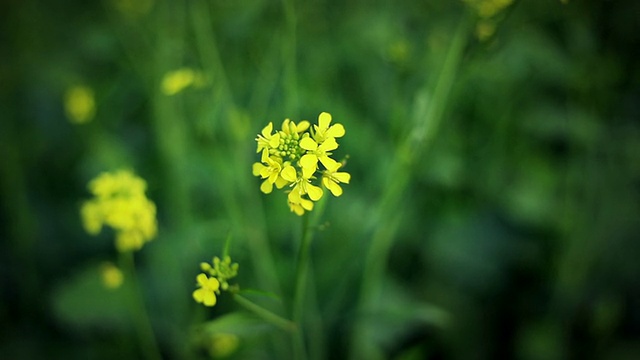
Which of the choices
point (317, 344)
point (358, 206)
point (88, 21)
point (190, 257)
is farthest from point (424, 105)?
point (88, 21)

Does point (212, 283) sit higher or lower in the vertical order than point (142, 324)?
lower

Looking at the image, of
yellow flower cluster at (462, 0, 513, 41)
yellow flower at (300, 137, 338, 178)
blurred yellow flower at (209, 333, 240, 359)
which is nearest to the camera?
yellow flower at (300, 137, 338, 178)

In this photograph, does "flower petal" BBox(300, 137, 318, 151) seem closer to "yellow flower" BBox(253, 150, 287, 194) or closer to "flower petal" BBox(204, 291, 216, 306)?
"yellow flower" BBox(253, 150, 287, 194)

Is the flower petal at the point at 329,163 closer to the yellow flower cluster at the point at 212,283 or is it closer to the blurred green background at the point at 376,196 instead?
the yellow flower cluster at the point at 212,283

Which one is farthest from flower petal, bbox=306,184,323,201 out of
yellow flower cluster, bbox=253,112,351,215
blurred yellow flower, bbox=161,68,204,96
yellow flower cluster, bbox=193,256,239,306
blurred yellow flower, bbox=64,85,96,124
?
blurred yellow flower, bbox=64,85,96,124

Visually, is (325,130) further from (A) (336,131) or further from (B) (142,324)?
(B) (142,324)

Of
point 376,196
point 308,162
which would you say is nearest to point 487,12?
point 376,196
